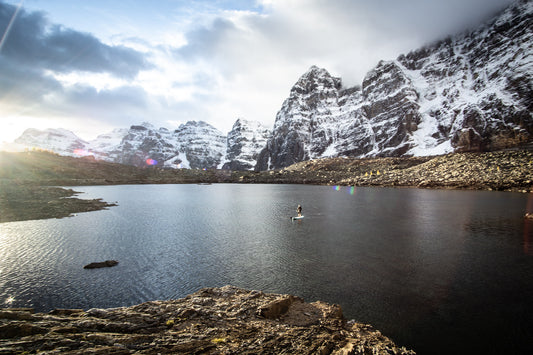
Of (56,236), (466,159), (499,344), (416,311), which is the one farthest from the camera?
(466,159)

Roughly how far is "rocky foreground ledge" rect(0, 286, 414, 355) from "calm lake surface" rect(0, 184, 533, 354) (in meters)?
4.41

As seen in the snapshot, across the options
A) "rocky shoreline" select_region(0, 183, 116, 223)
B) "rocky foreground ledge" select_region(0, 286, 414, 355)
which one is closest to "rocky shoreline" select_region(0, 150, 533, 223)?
"rocky shoreline" select_region(0, 183, 116, 223)

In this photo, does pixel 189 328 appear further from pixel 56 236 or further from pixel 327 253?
pixel 56 236

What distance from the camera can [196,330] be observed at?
11.8 m

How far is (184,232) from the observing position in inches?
1574

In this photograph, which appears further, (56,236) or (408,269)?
A: (56,236)

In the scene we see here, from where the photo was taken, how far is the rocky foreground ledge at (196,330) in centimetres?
938

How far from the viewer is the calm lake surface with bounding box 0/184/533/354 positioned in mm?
16172

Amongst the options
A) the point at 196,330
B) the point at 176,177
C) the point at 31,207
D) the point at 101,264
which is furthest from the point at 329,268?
the point at 176,177

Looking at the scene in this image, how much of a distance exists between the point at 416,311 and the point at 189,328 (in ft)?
47.2

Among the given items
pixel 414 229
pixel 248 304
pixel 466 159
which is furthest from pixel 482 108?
pixel 248 304

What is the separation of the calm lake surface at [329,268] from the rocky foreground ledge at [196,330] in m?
4.41

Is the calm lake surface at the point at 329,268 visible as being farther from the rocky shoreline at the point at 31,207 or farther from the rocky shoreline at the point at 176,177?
the rocky shoreline at the point at 176,177

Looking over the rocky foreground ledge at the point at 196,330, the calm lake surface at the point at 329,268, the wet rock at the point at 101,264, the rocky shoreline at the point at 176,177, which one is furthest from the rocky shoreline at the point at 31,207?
the rocky foreground ledge at the point at 196,330
